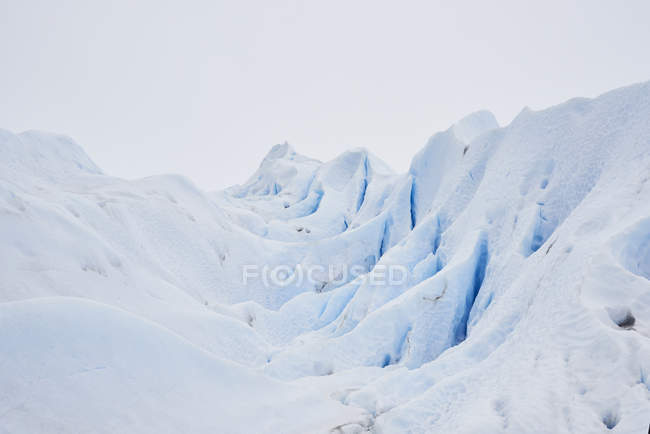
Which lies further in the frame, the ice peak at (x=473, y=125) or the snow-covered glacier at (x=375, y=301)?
the ice peak at (x=473, y=125)

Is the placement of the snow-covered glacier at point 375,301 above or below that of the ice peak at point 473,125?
below

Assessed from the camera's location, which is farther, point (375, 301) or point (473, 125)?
point (473, 125)

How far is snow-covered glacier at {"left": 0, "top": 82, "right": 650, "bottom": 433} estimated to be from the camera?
15.5ft

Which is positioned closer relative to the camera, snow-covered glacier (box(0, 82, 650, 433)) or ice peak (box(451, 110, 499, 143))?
snow-covered glacier (box(0, 82, 650, 433))

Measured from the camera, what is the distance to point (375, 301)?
11875mm

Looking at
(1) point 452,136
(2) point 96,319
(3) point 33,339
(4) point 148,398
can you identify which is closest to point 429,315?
(4) point 148,398

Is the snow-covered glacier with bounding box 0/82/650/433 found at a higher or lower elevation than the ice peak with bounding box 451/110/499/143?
lower

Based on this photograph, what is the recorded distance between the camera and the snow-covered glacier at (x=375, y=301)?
4723 mm

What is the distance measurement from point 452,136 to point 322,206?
11.6 m

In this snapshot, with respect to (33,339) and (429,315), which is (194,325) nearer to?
(33,339)

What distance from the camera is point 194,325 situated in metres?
9.64

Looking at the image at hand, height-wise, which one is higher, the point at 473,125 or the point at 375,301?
the point at 473,125

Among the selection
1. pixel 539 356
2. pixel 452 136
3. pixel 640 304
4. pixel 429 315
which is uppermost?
pixel 452 136

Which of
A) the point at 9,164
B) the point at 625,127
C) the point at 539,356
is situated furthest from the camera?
the point at 9,164
